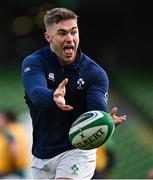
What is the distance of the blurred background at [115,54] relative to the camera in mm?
11688

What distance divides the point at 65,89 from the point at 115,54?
713 cm

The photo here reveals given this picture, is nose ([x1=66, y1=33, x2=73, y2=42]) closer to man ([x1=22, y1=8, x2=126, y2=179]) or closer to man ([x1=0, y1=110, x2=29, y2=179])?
man ([x1=22, y1=8, x2=126, y2=179])

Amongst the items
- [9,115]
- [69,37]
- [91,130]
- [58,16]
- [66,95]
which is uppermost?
[58,16]

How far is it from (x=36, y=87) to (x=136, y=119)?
688cm

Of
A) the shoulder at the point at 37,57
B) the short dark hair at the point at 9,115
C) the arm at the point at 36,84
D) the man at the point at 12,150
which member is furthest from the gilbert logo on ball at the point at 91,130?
the short dark hair at the point at 9,115

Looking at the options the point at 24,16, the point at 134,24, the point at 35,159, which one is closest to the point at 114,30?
the point at 134,24

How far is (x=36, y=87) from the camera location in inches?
206

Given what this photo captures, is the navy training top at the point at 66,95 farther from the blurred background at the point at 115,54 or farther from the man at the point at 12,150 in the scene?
the blurred background at the point at 115,54

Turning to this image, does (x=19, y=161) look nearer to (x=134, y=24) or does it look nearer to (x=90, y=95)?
(x=134, y=24)

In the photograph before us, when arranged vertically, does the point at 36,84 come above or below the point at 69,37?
below

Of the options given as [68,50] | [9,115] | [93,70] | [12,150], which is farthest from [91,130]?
[9,115]

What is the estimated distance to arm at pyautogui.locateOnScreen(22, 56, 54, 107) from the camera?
16.6ft

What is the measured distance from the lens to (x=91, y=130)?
16.9ft

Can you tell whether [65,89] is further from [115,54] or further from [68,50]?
[115,54]
